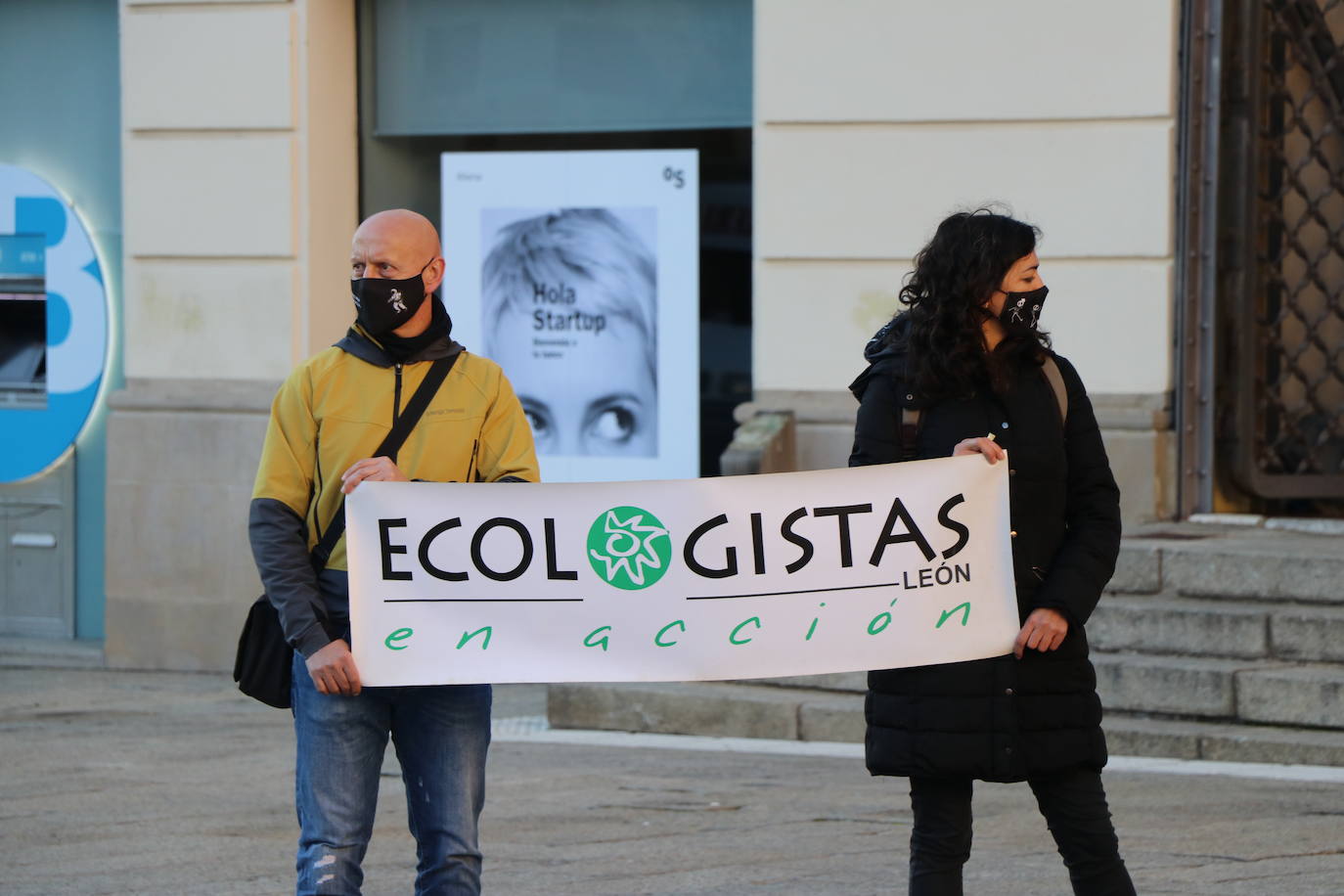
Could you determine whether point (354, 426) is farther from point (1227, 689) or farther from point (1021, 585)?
point (1227, 689)

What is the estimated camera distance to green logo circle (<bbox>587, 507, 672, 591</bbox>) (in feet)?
14.8

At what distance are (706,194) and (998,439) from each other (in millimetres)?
6052

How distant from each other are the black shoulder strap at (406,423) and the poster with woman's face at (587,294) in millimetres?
6058

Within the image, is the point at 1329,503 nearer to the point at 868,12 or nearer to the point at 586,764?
the point at 868,12

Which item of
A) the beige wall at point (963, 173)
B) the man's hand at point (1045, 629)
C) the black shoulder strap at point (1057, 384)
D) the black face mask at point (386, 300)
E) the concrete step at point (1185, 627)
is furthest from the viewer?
the beige wall at point (963, 173)

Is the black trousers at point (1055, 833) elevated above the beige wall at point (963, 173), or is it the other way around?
the beige wall at point (963, 173)

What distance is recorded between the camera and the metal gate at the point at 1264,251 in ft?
29.8

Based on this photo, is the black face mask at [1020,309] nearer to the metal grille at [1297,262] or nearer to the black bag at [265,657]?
the black bag at [265,657]

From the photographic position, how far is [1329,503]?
9.61 meters

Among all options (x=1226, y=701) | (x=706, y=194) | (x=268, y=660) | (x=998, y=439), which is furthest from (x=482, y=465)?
(x=706, y=194)

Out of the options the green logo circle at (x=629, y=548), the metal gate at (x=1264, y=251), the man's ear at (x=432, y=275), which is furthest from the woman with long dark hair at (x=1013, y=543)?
the metal gate at (x=1264, y=251)

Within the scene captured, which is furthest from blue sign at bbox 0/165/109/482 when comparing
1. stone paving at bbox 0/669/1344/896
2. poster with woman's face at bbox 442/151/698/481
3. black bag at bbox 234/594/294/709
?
black bag at bbox 234/594/294/709

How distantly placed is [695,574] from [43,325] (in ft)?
24.2

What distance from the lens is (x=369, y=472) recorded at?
4.12 metres
